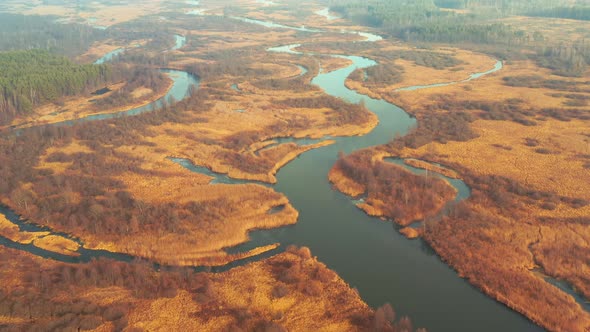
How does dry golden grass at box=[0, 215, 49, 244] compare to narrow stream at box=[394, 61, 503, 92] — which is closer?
dry golden grass at box=[0, 215, 49, 244]

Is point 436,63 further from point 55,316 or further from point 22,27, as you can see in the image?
point 22,27

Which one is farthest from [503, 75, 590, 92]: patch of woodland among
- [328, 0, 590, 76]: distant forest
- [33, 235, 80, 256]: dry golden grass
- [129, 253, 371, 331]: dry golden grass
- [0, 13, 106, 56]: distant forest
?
[0, 13, 106, 56]: distant forest

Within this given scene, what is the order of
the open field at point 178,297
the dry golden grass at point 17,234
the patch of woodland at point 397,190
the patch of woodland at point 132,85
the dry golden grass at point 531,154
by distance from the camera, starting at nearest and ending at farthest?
1. the open field at point 178,297
2. the dry golden grass at point 17,234
3. the patch of woodland at point 397,190
4. the dry golden grass at point 531,154
5. the patch of woodland at point 132,85

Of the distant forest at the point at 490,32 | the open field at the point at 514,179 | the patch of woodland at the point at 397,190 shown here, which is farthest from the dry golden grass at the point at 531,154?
the distant forest at the point at 490,32

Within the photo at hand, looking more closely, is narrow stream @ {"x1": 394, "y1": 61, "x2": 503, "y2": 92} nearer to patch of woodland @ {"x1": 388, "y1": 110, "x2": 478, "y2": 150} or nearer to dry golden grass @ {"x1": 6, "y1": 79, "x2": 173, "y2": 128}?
patch of woodland @ {"x1": 388, "y1": 110, "x2": 478, "y2": 150}

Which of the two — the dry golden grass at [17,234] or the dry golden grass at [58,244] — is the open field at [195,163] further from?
the dry golden grass at [17,234]

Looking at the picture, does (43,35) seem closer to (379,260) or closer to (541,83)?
(541,83)
